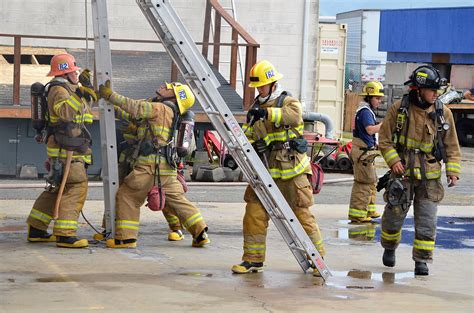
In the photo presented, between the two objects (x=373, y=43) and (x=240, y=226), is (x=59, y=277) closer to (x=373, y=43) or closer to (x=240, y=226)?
(x=240, y=226)

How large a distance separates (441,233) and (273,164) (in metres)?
3.67

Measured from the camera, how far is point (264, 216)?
938 centimetres

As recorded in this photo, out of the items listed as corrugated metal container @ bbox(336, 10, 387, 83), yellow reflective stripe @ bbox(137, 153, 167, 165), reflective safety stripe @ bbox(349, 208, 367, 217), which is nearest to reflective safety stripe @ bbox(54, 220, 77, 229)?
yellow reflective stripe @ bbox(137, 153, 167, 165)

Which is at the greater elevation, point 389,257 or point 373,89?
point 373,89

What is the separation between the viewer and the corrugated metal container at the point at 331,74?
2509 centimetres

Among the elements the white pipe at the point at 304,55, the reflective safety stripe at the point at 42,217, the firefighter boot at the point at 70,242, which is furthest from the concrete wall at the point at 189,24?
the firefighter boot at the point at 70,242

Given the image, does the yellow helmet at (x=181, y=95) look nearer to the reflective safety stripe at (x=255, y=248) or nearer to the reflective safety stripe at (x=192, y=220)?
the reflective safety stripe at (x=192, y=220)

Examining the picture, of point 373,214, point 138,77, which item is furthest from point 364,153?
point 138,77

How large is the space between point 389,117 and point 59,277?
10.2 feet

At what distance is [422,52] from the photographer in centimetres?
4219

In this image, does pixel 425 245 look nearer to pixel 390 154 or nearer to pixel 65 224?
pixel 390 154

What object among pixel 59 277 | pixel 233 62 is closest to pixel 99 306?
pixel 59 277

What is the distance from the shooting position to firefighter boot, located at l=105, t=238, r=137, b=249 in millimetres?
10583

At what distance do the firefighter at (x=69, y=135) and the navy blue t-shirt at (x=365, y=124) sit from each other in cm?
366
